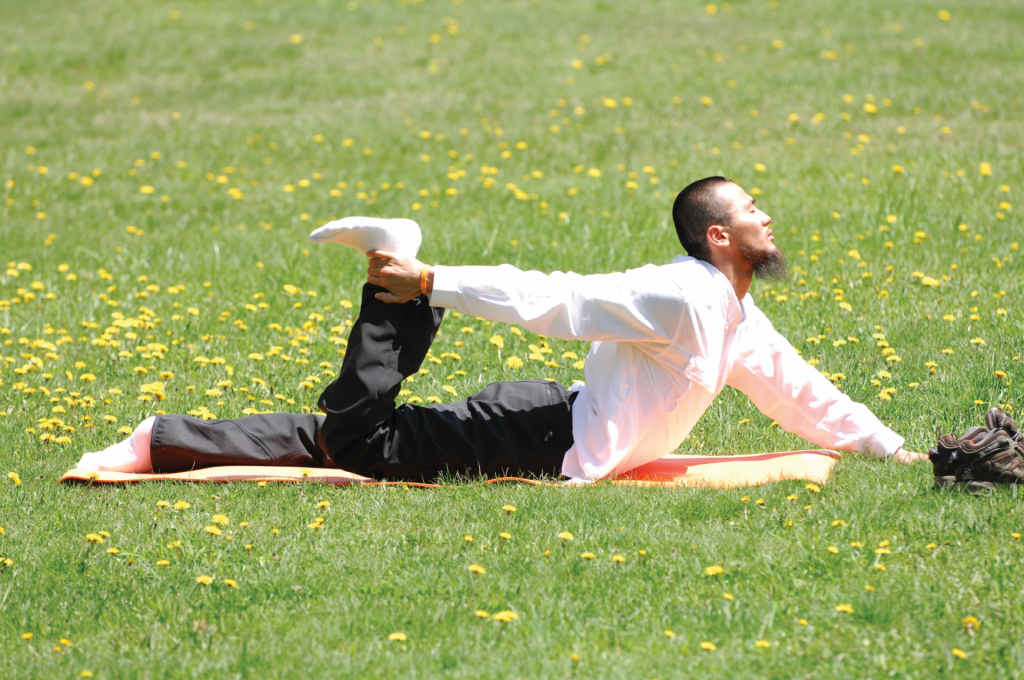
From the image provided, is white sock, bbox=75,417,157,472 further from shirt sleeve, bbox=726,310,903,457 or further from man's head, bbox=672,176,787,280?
shirt sleeve, bbox=726,310,903,457

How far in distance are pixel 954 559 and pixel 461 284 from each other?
1970 mm

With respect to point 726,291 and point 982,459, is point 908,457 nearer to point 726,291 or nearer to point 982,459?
point 982,459

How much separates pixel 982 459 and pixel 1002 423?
0.20 metres

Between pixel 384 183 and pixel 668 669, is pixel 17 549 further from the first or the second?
pixel 384 183

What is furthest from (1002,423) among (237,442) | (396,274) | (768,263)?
(237,442)

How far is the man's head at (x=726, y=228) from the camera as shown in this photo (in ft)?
13.5

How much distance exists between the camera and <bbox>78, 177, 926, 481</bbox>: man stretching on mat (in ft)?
12.7

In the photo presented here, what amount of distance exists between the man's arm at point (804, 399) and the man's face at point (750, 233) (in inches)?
14.0

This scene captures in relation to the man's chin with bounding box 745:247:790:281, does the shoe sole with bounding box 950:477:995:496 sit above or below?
below

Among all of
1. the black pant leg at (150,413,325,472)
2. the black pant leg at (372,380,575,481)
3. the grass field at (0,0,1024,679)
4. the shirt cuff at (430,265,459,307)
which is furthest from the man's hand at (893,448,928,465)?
the black pant leg at (150,413,325,472)

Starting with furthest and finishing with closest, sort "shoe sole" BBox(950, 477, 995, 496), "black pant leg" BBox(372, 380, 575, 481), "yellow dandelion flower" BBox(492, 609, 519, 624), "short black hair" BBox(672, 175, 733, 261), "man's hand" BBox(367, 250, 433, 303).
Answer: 1. "black pant leg" BBox(372, 380, 575, 481)
2. "short black hair" BBox(672, 175, 733, 261)
3. "man's hand" BBox(367, 250, 433, 303)
4. "shoe sole" BBox(950, 477, 995, 496)
5. "yellow dandelion flower" BBox(492, 609, 519, 624)

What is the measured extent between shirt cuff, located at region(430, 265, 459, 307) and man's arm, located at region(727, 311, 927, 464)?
134cm

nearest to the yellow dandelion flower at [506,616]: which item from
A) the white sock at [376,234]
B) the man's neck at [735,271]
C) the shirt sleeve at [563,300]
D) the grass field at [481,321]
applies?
the grass field at [481,321]

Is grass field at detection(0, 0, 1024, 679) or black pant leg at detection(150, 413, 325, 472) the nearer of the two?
grass field at detection(0, 0, 1024, 679)
